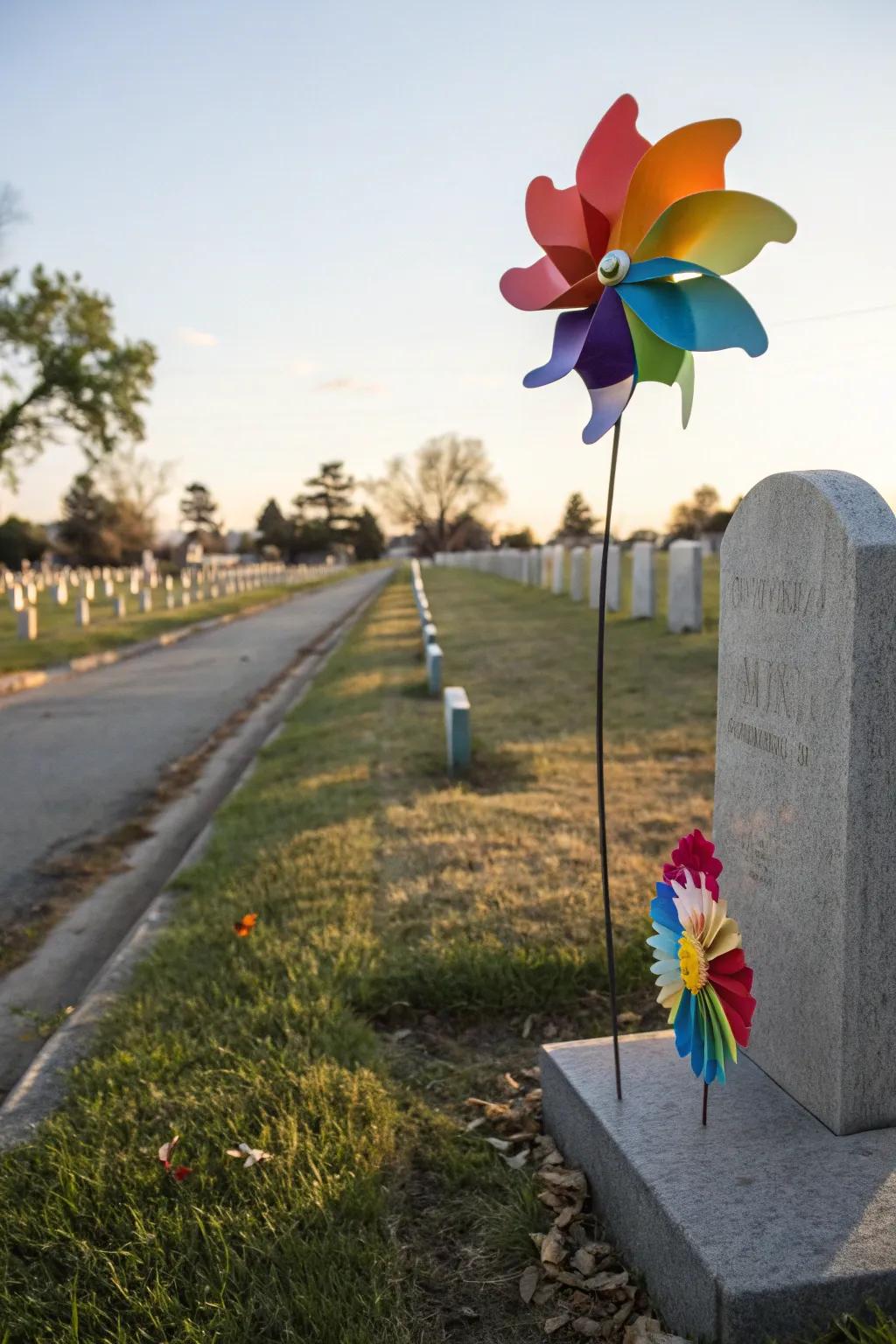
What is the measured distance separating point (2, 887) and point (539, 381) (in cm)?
467

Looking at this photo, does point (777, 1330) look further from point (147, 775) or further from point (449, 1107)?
point (147, 775)

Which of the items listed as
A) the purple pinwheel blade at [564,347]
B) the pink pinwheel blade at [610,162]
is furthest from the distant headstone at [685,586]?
the pink pinwheel blade at [610,162]

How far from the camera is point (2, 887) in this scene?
19.2 feet

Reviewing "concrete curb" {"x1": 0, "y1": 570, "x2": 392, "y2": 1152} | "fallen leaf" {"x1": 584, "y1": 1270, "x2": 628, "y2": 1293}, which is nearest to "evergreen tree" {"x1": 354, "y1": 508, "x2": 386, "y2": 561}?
"concrete curb" {"x1": 0, "y1": 570, "x2": 392, "y2": 1152}

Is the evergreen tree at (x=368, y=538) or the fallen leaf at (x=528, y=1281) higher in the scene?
the evergreen tree at (x=368, y=538)

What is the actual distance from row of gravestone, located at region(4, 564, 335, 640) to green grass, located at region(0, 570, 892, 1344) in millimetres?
14975

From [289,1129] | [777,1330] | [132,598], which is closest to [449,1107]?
[289,1129]

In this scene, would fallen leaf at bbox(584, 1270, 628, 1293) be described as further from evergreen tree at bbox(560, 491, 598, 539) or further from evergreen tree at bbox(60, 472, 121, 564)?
evergreen tree at bbox(60, 472, 121, 564)

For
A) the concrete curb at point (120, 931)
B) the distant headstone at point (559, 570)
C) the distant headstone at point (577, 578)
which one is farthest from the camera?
the distant headstone at point (559, 570)

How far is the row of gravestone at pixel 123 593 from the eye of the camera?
2110cm

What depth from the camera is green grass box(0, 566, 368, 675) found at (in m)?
16.6

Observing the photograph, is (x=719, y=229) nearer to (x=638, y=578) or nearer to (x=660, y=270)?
(x=660, y=270)

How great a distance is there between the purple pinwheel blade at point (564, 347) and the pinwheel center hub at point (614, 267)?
0.14m

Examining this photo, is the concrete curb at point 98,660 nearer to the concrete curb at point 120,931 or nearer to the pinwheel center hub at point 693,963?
the concrete curb at point 120,931
